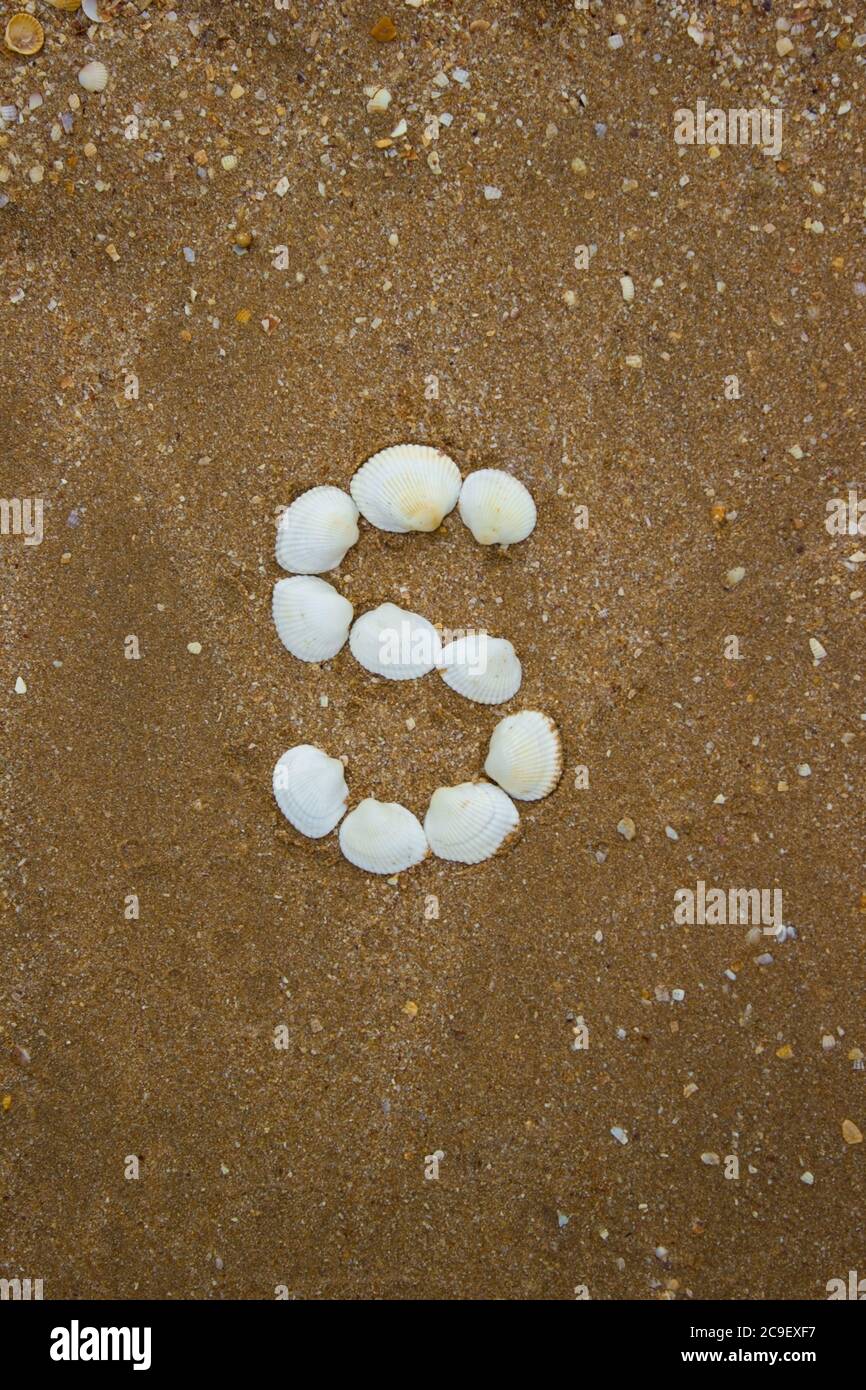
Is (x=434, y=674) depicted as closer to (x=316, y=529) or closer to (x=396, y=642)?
(x=396, y=642)

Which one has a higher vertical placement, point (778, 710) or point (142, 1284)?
point (778, 710)

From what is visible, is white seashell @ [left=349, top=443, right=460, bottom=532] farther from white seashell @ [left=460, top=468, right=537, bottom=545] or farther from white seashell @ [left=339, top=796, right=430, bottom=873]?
white seashell @ [left=339, top=796, right=430, bottom=873]

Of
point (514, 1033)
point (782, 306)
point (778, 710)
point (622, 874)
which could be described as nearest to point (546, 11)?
point (782, 306)

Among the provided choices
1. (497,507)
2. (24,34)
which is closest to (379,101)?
(24,34)

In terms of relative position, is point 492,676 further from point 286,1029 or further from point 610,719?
point 286,1029

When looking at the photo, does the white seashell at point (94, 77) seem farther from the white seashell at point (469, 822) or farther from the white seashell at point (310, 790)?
the white seashell at point (469, 822)

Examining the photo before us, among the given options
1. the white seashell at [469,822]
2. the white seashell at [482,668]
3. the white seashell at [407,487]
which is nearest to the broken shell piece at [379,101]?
the white seashell at [407,487]
